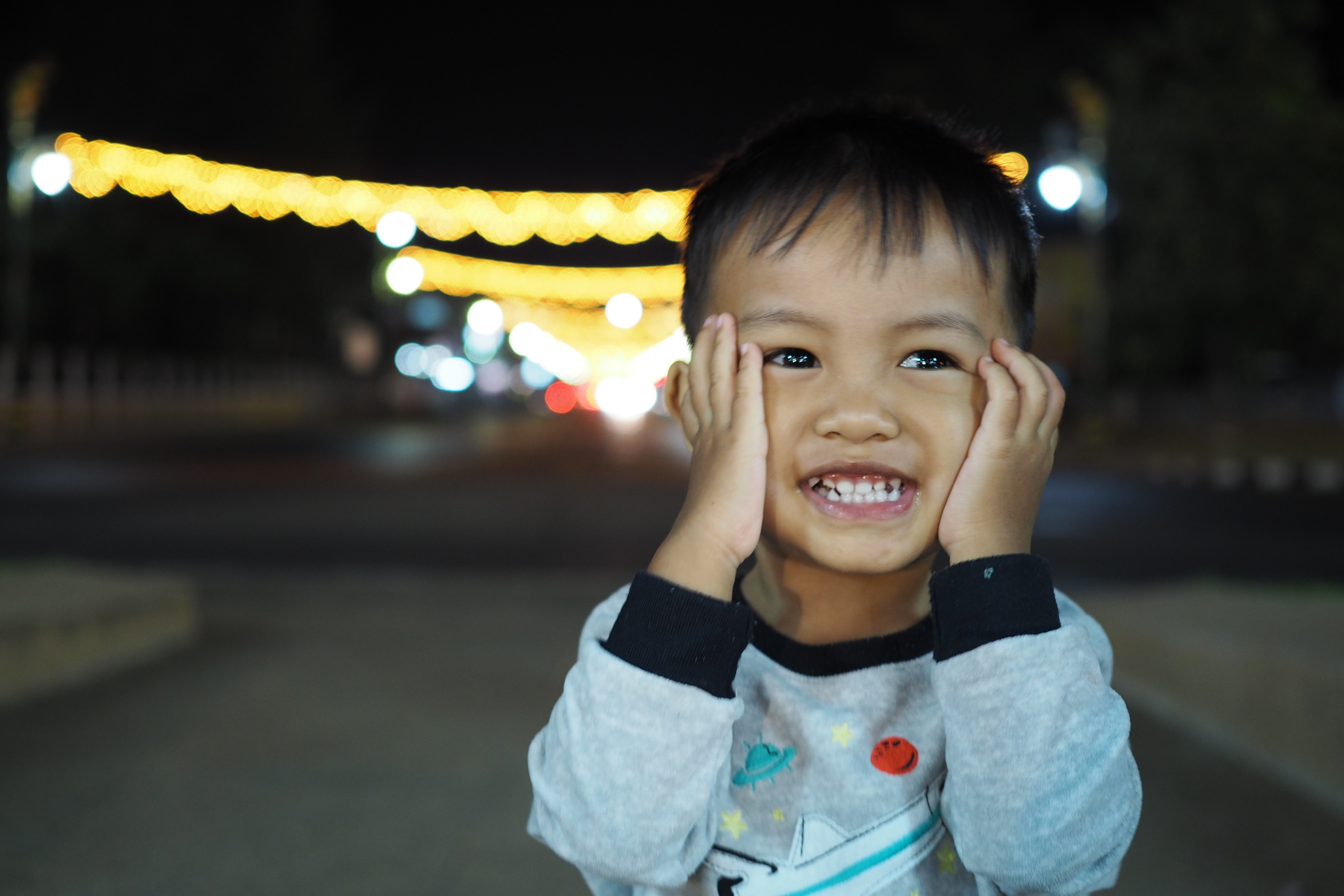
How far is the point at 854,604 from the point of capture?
1.61 meters

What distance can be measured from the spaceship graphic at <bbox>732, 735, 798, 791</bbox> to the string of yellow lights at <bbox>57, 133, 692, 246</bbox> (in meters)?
27.5

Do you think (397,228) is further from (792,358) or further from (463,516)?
(792,358)

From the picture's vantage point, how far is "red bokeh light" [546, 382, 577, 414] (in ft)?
266

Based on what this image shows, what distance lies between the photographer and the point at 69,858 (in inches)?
129

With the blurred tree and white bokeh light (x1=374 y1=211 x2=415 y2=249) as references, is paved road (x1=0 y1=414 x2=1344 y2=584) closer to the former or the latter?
the blurred tree

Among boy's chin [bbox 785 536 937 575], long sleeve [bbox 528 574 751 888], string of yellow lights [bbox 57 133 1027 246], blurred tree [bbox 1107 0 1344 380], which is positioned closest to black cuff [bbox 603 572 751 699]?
long sleeve [bbox 528 574 751 888]

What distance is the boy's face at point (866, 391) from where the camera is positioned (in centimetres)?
146

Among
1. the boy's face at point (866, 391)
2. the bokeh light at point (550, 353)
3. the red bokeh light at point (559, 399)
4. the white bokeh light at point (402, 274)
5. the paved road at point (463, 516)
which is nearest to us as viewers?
the boy's face at point (866, 391)

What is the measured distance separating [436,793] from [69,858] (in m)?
1.02

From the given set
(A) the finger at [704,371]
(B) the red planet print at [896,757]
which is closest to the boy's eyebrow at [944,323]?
(A) the finger at [704,371]

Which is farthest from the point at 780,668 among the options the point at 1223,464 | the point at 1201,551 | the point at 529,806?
the point at 1223,464

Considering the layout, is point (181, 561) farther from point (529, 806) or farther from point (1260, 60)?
point (1260, 60)

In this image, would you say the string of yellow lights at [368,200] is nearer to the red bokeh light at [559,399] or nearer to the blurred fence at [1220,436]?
the blurred fence at [1220,436]

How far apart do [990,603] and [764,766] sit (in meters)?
0.35
